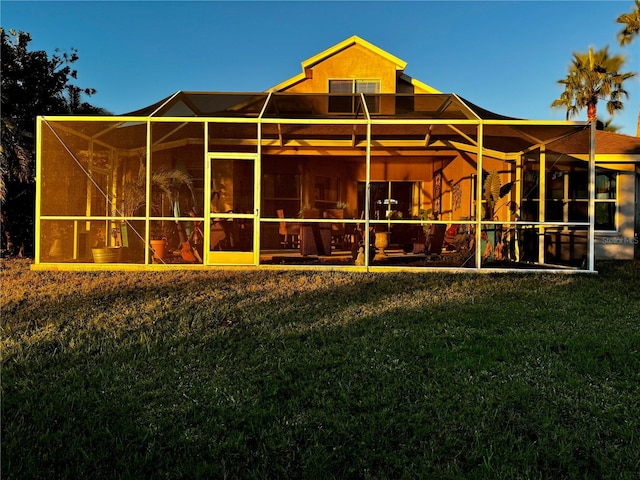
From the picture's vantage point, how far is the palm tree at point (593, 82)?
18.6 m

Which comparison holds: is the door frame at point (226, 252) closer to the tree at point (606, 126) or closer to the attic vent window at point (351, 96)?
the attic vent window at point (351, 96)

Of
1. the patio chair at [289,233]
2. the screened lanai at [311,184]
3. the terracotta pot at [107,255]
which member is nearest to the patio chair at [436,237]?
the screened lanai at [311,184]

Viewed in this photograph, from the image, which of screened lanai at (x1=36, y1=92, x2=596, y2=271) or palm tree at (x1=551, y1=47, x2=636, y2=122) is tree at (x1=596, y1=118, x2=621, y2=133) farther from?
screened lanai at (x1=36, y1=92, x2=596, y2=271)

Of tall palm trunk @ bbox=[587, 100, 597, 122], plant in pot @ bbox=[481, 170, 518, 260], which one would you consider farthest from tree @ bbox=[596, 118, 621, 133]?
plant in pot @ bbox=[481, 170, 518, 260]

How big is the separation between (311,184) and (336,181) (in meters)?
1.05

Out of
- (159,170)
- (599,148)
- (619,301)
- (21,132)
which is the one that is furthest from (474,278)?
(21,132)

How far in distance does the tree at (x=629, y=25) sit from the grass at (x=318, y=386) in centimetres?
1712

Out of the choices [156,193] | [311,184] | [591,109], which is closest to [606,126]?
[591,109]

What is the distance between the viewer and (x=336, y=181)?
14.2m

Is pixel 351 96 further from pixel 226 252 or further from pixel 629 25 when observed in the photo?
pixel 629 25

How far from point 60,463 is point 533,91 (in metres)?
15.3

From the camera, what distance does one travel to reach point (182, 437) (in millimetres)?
2588

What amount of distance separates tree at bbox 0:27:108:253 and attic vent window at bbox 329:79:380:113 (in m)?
6.94

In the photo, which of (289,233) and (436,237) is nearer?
(436,237)
